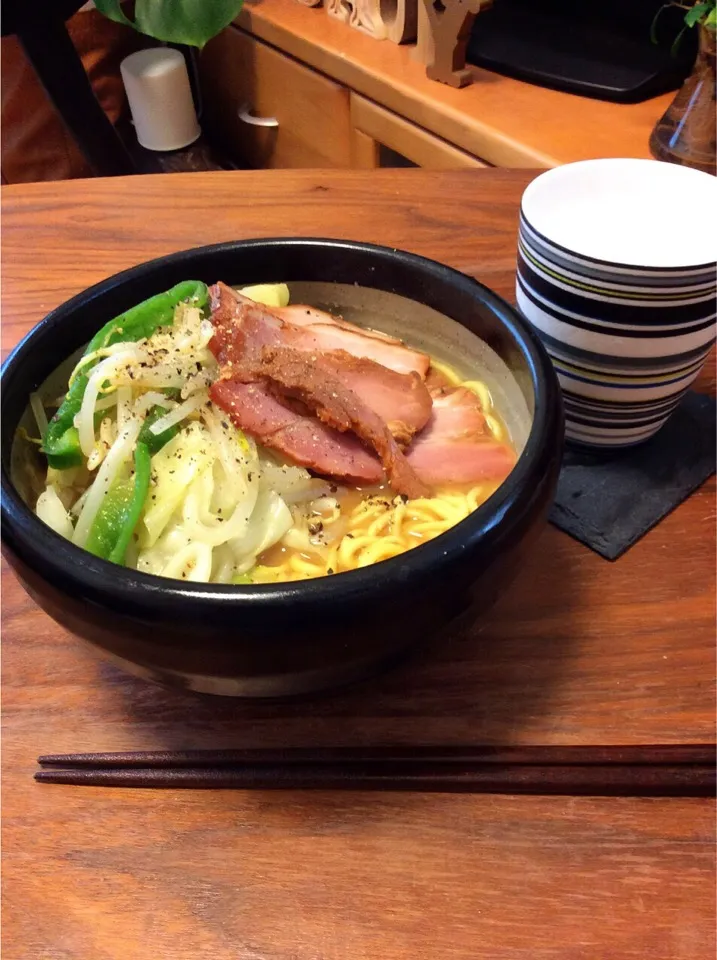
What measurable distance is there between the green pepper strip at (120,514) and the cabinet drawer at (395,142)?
4.72 ft

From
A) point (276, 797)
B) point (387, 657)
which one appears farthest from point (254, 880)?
point (387, 657)

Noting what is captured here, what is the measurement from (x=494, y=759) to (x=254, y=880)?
0.21 metres

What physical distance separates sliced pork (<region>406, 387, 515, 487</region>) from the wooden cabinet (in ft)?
4.08

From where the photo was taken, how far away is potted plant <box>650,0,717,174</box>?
1554 mm

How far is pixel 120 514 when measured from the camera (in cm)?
69

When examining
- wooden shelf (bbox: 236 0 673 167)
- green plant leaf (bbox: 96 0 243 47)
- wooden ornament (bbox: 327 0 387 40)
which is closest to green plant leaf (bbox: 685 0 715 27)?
wooden shelf (bbox: 236 0 673 167)

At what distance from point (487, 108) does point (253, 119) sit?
1.14 meters

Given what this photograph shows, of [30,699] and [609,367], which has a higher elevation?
[609,367]

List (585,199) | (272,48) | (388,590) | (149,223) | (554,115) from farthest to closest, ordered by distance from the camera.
Answer: 1. (272,48)
2. (554,115)
3. (149,223)
4. (585,199)
5. (388,590)

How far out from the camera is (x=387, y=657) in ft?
1.91

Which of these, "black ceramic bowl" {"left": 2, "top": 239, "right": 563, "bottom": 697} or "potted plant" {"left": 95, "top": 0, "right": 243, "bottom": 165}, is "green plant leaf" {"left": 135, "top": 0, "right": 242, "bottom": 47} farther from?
"black ceramic bowl" {"left": 2, "top": 239, "right": 563, "bottom": 697}

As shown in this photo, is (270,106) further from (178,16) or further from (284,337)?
(284,337)

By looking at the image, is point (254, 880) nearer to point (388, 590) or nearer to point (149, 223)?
point (388, 590)

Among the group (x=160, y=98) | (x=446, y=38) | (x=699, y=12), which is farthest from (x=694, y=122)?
(x=160, y=98)
